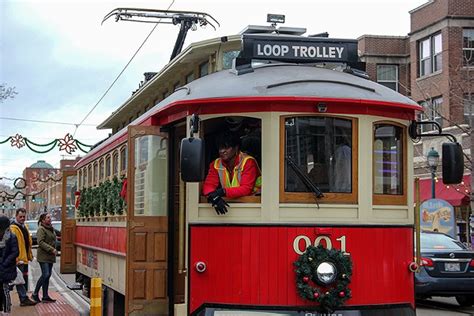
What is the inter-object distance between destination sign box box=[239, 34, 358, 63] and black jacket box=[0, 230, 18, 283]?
15.9 ft

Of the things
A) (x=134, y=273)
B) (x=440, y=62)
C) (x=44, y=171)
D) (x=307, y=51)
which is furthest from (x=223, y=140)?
(x=44, y=171)

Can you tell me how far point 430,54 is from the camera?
2892 centimetres

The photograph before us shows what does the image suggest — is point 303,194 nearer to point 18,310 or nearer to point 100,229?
point 100,229

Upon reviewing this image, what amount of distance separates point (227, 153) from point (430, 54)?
2360 cm

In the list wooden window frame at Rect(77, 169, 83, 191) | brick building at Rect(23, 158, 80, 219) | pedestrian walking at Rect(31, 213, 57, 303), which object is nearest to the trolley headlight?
pedestrian walking at Rect(31, 213, 57, 303)

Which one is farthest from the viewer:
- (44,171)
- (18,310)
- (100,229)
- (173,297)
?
(44,171)

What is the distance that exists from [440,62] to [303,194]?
22873mm

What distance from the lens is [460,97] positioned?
83.9 ft

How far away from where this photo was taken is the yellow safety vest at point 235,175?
684 centimetres

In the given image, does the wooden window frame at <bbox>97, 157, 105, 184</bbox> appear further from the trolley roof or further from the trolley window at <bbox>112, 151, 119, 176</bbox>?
the trolley roof

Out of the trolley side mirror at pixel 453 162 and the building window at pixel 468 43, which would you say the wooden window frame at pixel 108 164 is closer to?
the trolley side mirror at pixel 453 162

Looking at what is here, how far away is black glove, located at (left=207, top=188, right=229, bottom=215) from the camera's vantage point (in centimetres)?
671

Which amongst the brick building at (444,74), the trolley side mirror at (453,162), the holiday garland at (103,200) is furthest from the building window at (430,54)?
the trolley side mirror at (453,162)

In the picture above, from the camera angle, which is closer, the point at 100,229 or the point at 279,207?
the point at 279,207
